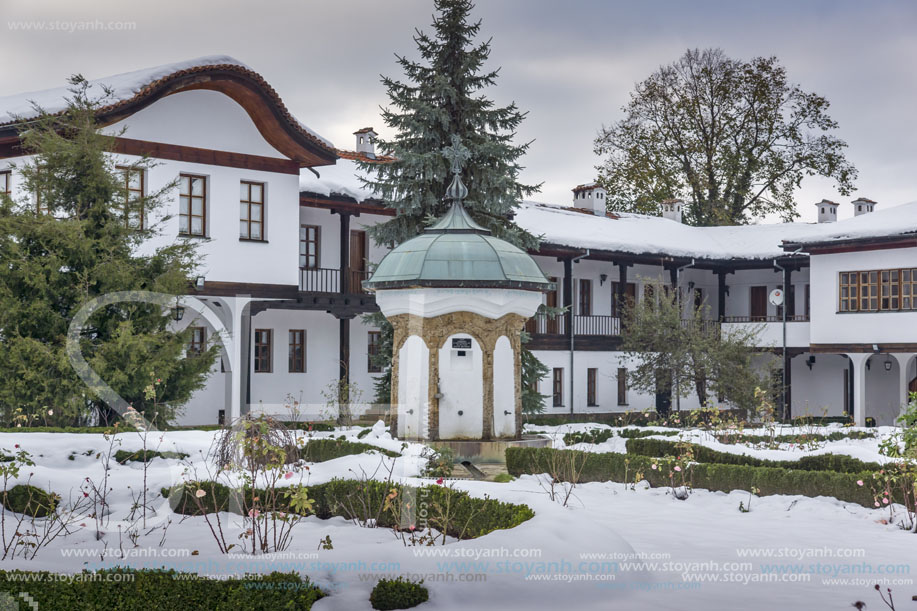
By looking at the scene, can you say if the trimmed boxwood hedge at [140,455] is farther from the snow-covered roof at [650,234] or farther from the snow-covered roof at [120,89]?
the snow-covered roof at [650,234]

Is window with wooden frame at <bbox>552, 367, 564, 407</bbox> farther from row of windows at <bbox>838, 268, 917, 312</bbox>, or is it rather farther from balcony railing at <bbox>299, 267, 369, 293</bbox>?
row of windows at <bbox>838, 268, 917, 312</bbox>

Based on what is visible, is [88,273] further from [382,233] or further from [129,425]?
[382,233]

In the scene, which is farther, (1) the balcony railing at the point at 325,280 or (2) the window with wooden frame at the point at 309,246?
(2) the window with wooden frame at the point at 309,246

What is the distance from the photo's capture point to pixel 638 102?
39.9m

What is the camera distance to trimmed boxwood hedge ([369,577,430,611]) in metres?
6.48

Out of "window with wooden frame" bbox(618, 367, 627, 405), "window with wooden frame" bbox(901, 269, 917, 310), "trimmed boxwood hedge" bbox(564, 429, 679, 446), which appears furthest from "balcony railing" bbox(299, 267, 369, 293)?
"window with wooden frame" bbox(901, 269, 917, 310)

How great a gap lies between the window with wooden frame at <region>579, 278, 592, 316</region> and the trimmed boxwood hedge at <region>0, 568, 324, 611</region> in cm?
2449

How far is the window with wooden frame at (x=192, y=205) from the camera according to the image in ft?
64.8

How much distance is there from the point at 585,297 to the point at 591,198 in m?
5.25

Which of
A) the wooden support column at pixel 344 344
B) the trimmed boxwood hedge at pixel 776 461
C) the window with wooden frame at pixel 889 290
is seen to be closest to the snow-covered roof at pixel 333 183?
the wooden support column at pixel 344 344

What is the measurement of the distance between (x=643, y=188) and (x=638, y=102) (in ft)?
10.6

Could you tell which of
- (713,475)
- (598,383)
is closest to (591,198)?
(598,383)

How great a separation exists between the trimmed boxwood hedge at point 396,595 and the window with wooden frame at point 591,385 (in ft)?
75.6

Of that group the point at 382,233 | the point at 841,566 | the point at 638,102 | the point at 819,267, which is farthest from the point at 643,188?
the point at 841,566
